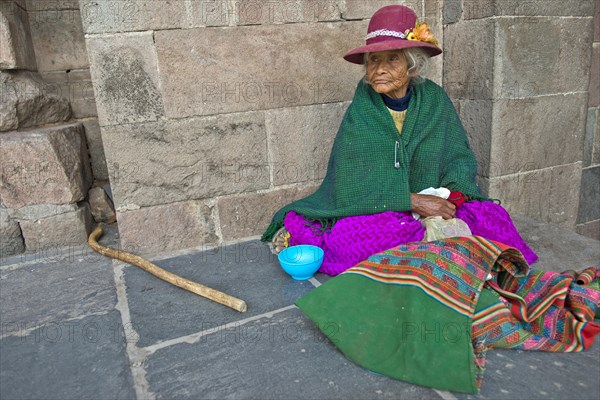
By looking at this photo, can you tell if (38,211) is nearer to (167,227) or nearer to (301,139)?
(167,227)

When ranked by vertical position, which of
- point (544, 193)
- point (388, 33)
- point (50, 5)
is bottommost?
point (544, 193)

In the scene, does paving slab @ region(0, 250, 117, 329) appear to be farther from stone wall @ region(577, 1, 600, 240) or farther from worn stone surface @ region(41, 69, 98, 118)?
stone wall @ region(577, 1, 600, 240)

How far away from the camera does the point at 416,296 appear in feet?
5.30

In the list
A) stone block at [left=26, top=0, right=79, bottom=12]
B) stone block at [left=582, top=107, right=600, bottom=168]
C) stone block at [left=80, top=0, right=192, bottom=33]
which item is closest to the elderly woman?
stone block at [left=80, top=0, right=192, bottom=33]

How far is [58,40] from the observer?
2.94m

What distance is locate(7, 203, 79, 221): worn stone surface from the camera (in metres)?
2.60

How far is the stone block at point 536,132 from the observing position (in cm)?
277

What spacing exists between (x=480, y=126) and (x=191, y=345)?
7.16 feet

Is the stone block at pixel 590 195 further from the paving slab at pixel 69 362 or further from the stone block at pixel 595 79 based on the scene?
the paving slab at pixel 69 362

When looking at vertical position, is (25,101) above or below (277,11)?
below

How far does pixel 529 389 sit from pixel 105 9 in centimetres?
245

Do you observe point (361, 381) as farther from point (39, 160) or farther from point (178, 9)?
point (39, 160)

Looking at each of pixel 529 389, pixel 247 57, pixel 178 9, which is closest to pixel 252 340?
pixel 529 389

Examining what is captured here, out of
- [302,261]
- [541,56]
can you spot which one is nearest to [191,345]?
[302,261]
